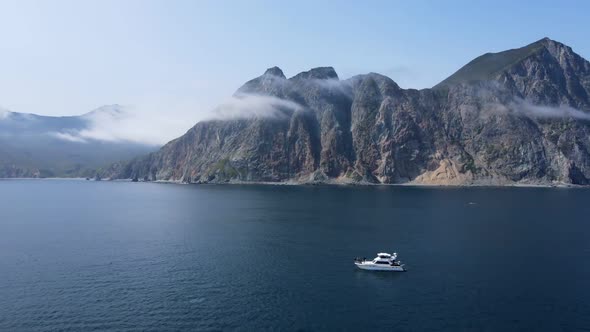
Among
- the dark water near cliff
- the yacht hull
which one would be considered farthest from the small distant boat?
the dark water near cliff

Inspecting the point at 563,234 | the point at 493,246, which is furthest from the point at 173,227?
the point at 563,234

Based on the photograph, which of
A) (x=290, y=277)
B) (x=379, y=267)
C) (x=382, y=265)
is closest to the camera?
(x=290, y=277)

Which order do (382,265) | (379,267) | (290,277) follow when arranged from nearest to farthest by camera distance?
(290,277) < (379,267) < (382,265)

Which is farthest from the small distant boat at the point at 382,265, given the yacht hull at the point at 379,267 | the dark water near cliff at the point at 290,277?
the dark water near cliff at the point at 290,277

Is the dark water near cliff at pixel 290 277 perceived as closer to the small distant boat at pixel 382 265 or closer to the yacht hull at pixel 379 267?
the yacht hull at pixel 379 267

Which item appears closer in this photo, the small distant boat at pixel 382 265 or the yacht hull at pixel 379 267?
the yacht hull at pixel 379 267

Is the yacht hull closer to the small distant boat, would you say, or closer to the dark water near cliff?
the small distant boat

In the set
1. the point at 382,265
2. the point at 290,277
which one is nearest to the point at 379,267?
the point at 382,265

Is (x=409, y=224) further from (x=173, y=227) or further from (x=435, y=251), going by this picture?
(x=173, y=227)

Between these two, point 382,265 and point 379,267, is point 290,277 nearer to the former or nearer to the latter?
point 379,267
